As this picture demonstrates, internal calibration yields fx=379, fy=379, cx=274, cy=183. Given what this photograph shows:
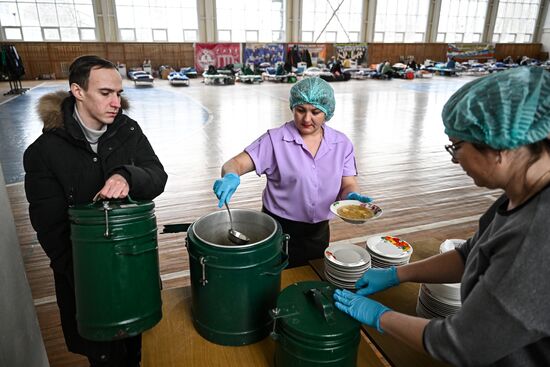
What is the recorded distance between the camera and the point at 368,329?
1.44 m

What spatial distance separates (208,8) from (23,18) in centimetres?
881

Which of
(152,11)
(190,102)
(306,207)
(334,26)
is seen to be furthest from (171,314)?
(334,26)

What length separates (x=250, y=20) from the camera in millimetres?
21594

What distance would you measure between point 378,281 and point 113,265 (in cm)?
98

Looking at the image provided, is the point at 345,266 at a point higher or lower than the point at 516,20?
lower

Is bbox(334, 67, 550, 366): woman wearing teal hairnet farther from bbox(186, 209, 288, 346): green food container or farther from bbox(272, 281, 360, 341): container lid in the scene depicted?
bbox(186, 209, 288, 346): green food container

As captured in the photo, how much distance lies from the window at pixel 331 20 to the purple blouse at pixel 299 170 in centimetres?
2216

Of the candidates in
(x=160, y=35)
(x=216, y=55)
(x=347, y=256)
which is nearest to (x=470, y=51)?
(x=216, y=55)

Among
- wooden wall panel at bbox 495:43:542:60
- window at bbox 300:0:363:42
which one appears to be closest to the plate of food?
window at bbox 300:0:363:42

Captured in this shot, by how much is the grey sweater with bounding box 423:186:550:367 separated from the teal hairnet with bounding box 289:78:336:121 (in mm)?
1204

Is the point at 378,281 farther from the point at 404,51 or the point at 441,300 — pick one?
the point at 404,51

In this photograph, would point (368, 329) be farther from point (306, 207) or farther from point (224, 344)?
point (306, 207)

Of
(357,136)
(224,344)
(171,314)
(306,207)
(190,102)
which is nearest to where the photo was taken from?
(224,344)

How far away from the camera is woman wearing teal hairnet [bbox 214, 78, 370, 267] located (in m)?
2.08
